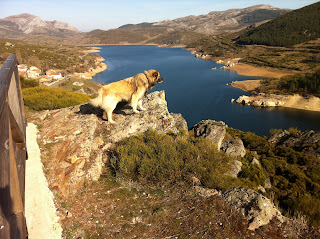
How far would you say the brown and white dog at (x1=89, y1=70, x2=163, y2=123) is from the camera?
926 centimetres

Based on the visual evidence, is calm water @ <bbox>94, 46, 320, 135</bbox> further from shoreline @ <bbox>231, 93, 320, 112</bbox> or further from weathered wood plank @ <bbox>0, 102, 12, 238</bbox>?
weathered wood plank @ <bbox>0, 102, 12, 238</bbox>

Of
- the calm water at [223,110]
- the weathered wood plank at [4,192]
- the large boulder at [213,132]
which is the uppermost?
the weathered wood plank at [4,192]

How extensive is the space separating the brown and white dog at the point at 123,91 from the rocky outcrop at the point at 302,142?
2946cm

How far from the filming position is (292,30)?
172875 millimetres

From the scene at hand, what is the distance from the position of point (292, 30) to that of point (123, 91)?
21522 centimetres

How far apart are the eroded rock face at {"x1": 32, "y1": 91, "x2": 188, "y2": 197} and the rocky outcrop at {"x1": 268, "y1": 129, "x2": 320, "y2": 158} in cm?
2787

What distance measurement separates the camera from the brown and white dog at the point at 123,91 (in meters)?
9.26

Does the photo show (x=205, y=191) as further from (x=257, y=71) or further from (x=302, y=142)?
(x=257, y=71)

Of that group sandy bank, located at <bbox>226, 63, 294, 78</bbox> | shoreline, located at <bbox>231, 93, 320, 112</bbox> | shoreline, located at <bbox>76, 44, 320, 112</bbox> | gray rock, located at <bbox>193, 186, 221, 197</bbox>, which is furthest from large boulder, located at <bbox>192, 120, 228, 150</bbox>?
sandy bank, located at <bbox>226, 63, 294, 78</bbox>

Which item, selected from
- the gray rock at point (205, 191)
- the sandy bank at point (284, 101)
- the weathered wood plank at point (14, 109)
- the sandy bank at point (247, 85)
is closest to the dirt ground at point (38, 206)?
the weathered wood plank at point (14, 109)

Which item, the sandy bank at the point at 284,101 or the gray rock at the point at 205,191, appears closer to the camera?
the gray rock at the point at 205,191

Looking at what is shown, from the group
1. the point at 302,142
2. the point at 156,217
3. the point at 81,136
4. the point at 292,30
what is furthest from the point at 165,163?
the point at 292,30

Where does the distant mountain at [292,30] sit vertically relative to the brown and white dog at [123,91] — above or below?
above

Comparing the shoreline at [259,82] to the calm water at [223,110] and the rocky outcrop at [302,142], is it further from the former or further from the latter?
the rocky outcrop at [302,142]
